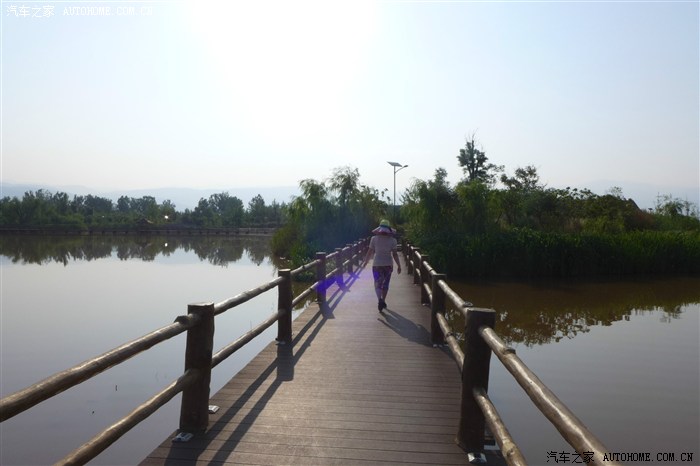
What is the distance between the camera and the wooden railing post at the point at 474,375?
127 inches

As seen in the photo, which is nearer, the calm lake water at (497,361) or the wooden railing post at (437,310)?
the calm lake water at (497,361)

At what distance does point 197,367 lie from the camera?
11.4 feet

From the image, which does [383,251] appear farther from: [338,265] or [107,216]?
[107,216]

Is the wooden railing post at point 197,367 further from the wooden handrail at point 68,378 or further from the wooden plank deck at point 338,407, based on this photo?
the wooden handrail at point 68,378

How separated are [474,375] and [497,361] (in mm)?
5485

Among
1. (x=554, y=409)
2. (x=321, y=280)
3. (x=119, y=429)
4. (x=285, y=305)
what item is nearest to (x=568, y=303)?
(x=321, y=280)

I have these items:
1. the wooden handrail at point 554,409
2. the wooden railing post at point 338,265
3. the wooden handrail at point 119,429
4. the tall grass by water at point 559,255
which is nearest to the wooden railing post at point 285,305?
the wooden handrail at point 119,429

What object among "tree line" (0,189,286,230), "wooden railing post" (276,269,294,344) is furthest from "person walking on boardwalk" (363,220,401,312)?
"tree line" (0,189,286,230)

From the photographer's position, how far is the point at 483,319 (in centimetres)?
324

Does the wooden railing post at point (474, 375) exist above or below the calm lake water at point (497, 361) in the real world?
above

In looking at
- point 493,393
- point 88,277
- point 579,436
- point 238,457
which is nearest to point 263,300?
point 493,393

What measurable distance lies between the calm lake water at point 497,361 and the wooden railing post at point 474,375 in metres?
2.40

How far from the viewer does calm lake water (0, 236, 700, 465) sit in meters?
5.83

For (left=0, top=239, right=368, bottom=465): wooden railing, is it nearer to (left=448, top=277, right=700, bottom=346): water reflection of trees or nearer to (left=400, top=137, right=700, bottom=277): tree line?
(left=448, top=277, right=700, bottom=346): water reflection of trees
